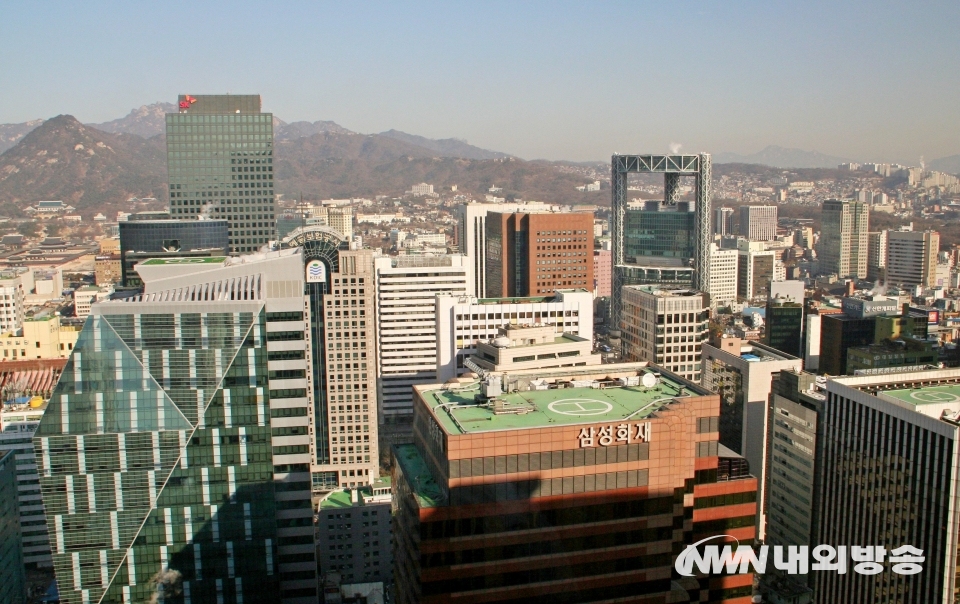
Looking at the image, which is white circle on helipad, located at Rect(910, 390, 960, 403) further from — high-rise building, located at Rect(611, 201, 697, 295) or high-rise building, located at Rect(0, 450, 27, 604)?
high-rise building, located at Rect(611, 201, 697, 295)

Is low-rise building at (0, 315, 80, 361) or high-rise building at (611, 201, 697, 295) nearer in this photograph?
low-rise building at (0, 315, 80, 361)

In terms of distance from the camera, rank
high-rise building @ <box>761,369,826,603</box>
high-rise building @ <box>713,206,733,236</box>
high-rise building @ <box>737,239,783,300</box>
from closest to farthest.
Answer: high-rise building @ <box>761,369,826,603</box>
high-rise building @ <box>737,239,783,300</box>
high-rise building @ <box>713,206,733,236</box>

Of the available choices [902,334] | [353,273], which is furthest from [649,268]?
[353,273]

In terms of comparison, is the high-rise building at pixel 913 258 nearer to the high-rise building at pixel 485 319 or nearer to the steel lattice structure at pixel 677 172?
the steel lattice structure at pixel 677 172

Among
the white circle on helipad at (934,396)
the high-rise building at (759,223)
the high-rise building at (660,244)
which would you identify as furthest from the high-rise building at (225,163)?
the high-rise building at (759,223)

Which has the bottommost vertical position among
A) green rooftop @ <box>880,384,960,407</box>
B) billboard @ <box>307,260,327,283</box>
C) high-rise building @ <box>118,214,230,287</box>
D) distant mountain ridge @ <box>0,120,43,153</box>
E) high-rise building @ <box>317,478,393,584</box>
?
high-rise building @ <box>317,478,393,584</box>

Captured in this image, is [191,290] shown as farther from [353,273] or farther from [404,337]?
[404,337]

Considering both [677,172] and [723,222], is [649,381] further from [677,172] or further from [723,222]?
[723,222]

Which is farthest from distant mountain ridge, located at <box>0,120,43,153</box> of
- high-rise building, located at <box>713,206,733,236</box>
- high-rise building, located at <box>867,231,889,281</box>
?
high-rise building, located at <box>867,231,889,281</box>
